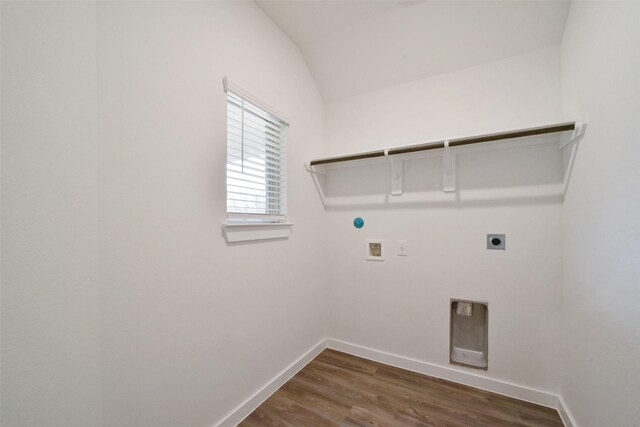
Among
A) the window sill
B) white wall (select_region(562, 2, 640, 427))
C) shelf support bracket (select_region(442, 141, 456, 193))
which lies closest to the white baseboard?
white wall (select_region(562, 2, 640, 427))

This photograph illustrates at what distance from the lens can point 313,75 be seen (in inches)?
85.2

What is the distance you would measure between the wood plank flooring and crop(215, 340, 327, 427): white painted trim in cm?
3

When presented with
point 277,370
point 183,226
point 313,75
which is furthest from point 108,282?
point 313,75

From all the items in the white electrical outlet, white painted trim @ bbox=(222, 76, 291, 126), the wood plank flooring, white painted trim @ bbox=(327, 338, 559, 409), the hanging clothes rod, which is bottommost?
the wood plank flooring

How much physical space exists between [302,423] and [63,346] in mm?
1245

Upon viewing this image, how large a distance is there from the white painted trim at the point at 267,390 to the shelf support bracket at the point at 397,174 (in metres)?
1.51

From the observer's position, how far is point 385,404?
157cm

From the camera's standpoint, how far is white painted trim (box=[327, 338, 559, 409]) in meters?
1.56

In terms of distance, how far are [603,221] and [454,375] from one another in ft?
4.54

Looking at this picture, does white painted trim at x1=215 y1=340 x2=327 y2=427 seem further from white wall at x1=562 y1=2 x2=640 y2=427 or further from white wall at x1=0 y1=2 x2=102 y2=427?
white wall at x1=562 y1=2 x2=640 y2=427

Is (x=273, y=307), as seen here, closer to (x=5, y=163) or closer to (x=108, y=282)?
(x=108, y=282)

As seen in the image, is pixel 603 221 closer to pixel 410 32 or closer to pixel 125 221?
pixel 410 32

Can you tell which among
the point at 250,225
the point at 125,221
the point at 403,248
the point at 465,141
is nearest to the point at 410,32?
the point at 465,141

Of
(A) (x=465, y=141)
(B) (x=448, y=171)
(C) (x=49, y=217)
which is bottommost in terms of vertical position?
(C) (x=49, y=217)
